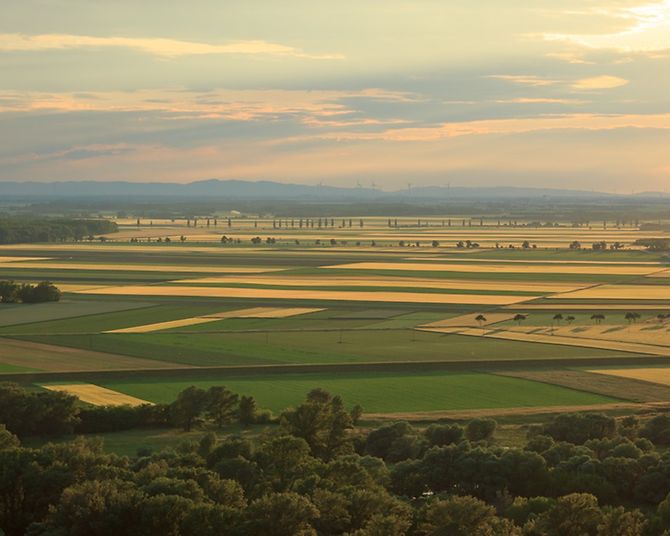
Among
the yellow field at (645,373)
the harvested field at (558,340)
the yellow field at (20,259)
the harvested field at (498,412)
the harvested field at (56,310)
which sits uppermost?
the harvested field at (558,340)

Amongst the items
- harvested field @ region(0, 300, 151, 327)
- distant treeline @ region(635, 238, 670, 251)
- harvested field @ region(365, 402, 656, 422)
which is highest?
distant treeline @ region(635, 238, 670, 251)

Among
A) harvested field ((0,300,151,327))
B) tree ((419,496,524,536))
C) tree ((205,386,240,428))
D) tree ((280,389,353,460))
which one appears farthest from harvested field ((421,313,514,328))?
tree ((419,496,524,536))

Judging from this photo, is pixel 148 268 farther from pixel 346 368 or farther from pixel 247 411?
pixel 247 411

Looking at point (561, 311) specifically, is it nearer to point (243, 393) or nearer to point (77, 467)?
point (243, 393)

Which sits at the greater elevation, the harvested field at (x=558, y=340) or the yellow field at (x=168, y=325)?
the harvested field at (x=558, y=340)

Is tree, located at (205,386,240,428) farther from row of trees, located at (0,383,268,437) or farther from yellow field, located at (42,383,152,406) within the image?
yellow field, located at (42,383,152,406)

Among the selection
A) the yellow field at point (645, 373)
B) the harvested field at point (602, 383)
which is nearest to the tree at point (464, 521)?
the harvested field at point (602, 383)

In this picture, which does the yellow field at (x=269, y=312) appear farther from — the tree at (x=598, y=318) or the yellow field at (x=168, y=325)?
the tree at (x=598, y=318)
